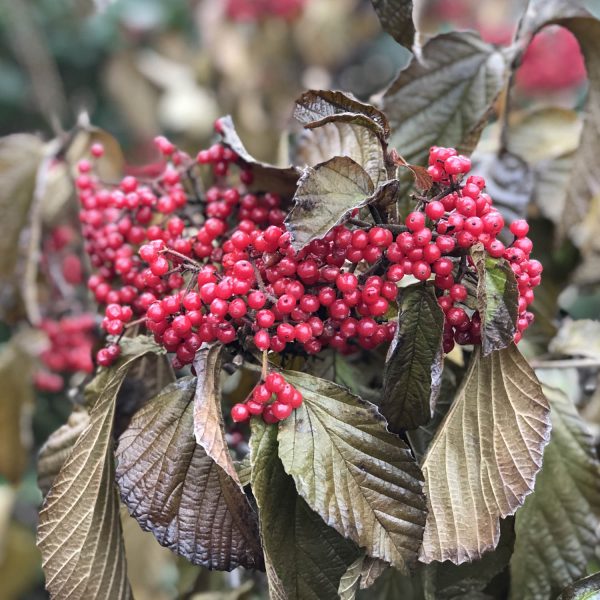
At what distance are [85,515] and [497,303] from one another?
13.1 inches

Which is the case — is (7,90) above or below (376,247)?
above

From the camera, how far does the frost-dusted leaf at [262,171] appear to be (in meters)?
0.54

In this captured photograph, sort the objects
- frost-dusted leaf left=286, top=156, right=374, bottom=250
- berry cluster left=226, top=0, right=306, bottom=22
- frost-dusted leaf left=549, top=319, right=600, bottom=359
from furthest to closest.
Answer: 1. berry cluster left=226, top=0, right=306, bottom=22
2. frost-dusted leaf left=549, top=319, right=600, bottom=359
3. frost-dusted leaf left=286, top=156, right=374, bottom=250

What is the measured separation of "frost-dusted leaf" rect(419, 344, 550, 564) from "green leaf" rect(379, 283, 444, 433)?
34 mm

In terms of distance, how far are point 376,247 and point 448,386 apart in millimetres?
167

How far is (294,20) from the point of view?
1901 mm

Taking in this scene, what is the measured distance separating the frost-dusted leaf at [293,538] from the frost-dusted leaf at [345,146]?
8.1 inches

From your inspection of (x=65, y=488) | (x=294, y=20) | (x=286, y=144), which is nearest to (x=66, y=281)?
(x=286, y=144)

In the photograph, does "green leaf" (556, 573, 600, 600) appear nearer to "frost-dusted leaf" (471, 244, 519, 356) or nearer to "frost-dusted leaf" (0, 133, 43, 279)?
"frost-dusted leaf" (471, 244, 519, 356)

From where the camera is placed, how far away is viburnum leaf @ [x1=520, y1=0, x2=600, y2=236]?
70 cm

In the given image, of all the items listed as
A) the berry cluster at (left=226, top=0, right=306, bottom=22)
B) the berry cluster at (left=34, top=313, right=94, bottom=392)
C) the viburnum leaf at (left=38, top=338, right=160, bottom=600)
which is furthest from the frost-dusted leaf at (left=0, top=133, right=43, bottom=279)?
the berry cluster at (left=226, top=0, right=306, bottom=22)

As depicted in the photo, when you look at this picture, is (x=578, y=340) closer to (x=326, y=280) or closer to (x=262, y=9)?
(x=326, y=280)

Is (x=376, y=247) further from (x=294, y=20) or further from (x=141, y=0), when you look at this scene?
(x=141, y=0)

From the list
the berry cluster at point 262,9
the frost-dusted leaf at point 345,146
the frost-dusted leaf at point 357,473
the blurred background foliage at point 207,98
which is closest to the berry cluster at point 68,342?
the blurred background foliage at point 207,98
